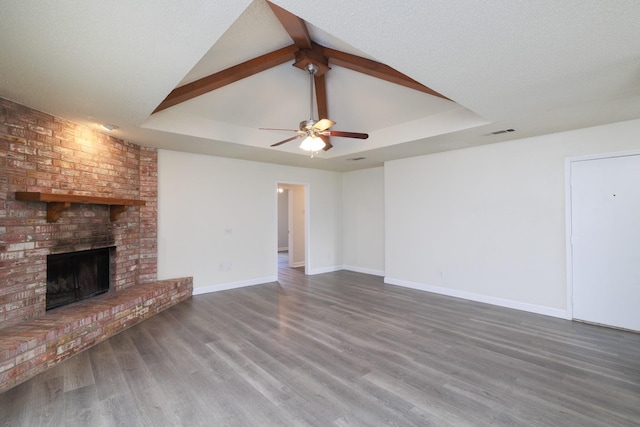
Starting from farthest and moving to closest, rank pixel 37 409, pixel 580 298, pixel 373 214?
1. pixel 373 214
2. pixel 580 298
3. pixel 37 409

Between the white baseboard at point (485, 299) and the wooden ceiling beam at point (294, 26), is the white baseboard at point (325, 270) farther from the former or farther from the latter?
the wooden ceiling beam at point (294, 26)

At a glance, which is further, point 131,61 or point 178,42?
point 131,61

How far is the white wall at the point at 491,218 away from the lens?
4121 mm

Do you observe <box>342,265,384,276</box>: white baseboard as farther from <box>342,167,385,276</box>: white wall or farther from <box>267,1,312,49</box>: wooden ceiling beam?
<box>267,1,312,49</box>: wooden ceiling beam

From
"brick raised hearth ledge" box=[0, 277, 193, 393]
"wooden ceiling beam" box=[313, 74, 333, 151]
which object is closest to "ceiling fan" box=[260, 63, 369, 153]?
"wooden ceiling beam" box=[313, 74, 333, 151]

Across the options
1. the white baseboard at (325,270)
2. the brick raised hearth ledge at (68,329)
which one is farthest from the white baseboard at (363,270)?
the brick raised hearth ledge at (68,329)

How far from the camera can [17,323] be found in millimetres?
2996

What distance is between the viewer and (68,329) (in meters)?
2.98

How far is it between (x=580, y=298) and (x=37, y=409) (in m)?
5.82

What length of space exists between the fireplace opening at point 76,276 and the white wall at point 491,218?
4.94m

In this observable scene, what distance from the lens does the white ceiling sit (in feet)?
5.71

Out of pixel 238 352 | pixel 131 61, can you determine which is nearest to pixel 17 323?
pixel 238 352

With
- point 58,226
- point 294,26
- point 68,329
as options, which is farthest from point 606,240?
point 58,226

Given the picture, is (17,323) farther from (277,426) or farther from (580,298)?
(580,298)
